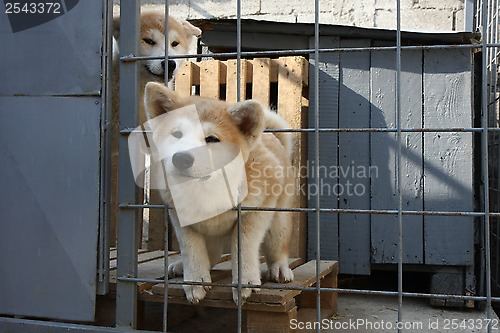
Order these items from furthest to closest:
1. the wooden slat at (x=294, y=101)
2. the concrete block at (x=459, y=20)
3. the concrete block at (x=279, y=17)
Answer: the concrete block at (x=279, y=17), the concrete block at (x=459, y=20), the wooden slat at (x=294, y=101)

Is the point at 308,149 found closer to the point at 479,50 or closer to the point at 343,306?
the point at 343,306

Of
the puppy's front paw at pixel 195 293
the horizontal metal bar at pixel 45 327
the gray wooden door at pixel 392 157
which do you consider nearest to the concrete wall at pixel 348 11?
the gray wooden door at pixel 392 157

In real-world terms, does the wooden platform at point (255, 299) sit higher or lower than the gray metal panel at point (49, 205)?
lower

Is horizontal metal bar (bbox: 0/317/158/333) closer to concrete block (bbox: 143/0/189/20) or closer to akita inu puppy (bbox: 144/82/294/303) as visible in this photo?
akita inu puppy (bbox: 144/82/294/303)

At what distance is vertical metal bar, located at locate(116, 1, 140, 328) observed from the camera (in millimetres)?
2379

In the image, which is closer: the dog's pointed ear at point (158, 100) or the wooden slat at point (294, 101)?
the dog's pointed ear at point (158, 100)

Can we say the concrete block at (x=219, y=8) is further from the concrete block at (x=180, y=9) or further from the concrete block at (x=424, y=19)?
the concrete block at (x=424, y=19)

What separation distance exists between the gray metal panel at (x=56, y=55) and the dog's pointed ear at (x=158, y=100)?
23 cm

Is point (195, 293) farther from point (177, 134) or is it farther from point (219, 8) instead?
point (219, 8)

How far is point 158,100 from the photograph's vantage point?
8.08 ft

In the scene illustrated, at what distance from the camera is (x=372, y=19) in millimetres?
5148

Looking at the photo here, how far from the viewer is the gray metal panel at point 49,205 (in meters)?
2.41

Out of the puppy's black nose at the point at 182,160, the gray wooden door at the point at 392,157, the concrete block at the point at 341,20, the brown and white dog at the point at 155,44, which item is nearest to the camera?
the puppy's black nose at the point at 182,160

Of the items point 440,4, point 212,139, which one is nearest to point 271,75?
point 212,139
